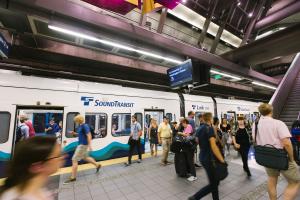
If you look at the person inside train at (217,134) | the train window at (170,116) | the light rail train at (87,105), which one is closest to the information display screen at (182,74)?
the light rail train at (87,105)

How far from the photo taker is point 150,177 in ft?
16.0

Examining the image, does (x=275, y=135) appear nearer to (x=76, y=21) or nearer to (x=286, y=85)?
(x=76, y=21)

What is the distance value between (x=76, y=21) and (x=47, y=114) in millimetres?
9512

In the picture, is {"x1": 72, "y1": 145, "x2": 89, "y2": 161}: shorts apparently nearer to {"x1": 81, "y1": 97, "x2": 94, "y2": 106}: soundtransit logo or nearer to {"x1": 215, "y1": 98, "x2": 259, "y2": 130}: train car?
{"x1": 81, "y1": 97, "x2": 94, "y2": 106}: soundtransit logo

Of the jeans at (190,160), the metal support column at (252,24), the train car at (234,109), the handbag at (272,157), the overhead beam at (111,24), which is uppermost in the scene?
the metal support column at (252,24)

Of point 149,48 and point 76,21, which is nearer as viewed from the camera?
point 76,21

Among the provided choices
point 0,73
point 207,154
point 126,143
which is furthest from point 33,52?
point 207,154

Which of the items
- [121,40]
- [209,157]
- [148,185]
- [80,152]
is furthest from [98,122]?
[209,157]

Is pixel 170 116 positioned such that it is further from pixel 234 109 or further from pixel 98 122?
pixel 234 109

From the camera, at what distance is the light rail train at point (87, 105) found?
15.0 feet

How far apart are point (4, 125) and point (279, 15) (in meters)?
11.2

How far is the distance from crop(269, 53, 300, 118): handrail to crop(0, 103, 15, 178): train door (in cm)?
857

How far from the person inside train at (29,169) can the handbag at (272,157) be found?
2.87 m

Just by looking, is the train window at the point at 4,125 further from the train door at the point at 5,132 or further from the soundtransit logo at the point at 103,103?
the soundtransit logo at the point at 103,103
